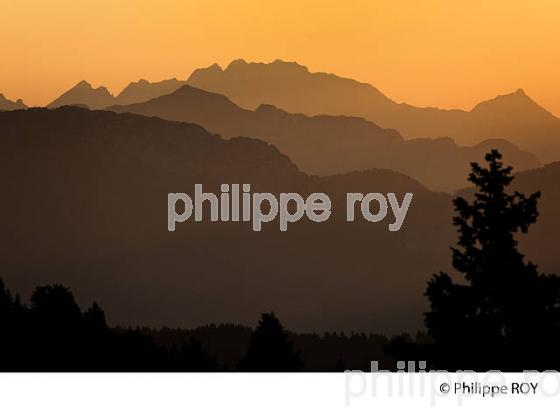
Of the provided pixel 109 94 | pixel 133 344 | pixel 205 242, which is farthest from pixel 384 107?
pixel 133 344

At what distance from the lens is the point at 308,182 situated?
1345 inches

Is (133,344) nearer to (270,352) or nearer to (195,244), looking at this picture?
(270,352)

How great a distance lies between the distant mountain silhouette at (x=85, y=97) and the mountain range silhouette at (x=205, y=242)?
79 cm

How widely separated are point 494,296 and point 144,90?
16729 mm

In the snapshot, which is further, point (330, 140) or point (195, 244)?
point (330, 140)

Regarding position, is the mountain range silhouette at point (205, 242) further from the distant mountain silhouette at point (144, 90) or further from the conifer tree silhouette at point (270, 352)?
the conifer tree silhouette at point (270, 352)

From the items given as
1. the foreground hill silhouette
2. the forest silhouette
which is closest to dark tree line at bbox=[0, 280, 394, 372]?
the foreground hill silhouette

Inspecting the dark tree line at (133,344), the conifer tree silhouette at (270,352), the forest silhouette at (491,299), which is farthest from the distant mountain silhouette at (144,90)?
the forest silhouette at (491,299)

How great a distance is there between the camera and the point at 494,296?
18156mm

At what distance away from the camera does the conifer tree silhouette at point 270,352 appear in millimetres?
25156

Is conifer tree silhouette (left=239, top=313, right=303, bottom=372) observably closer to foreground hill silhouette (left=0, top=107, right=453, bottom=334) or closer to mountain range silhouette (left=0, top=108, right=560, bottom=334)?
mountain range silhouette (left=0, top=108, right=560, bottom=334)

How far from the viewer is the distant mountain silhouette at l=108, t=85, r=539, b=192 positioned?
34.3m

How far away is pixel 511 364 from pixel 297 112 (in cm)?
1847
